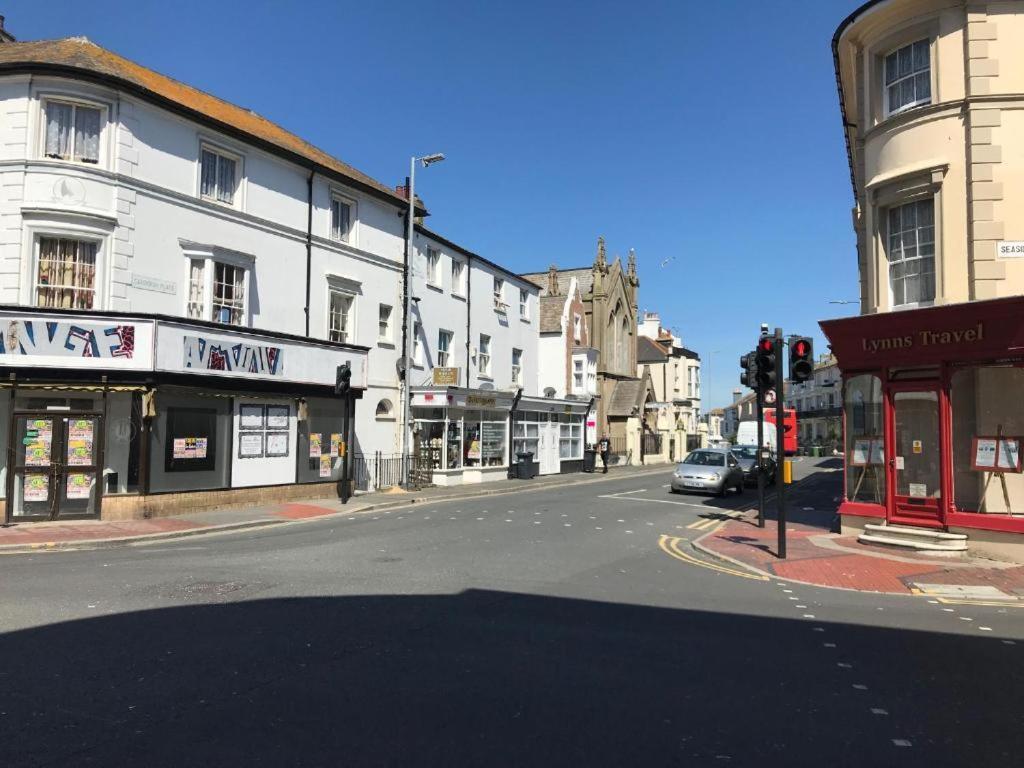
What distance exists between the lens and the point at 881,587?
998cm

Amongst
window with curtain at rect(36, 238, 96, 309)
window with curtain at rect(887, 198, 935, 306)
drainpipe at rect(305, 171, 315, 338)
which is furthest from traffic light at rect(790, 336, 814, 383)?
window with curtain at rect(36, 238, 96, 309)

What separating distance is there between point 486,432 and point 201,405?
1410 centimetres

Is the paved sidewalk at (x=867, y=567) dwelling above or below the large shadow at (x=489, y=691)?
below

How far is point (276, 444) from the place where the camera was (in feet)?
63.3

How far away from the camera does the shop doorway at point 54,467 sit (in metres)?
14.9

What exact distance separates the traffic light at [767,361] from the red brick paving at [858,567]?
3.05 metres

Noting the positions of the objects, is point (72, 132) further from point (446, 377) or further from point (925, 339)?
point (925, 339)

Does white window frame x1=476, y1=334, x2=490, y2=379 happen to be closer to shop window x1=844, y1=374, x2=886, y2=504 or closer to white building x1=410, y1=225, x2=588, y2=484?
→ white building x1=410, y1=225, x2=588, y2=484

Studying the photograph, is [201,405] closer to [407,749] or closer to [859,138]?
[407,749]

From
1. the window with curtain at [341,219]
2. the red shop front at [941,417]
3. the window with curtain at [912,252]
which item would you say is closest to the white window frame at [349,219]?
the window with curtain at [341,219]

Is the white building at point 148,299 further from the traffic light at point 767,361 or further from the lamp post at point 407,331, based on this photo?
the traffic light at point 767,361

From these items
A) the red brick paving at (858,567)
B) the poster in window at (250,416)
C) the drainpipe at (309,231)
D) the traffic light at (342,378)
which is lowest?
the red brick paving at (858,567)

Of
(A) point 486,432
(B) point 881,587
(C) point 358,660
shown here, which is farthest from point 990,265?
(A) point 486,432

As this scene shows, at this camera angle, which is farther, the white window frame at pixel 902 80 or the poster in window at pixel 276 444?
the poster in window at pixel 276 444
